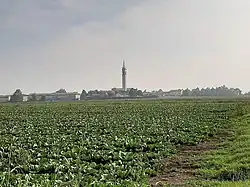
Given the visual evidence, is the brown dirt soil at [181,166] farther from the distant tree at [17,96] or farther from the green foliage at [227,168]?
the distant tree at [17,96]

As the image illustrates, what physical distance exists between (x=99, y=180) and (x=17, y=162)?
450 centimetres

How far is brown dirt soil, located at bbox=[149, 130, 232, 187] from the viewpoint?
1143cm

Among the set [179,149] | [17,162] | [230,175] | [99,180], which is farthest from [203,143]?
[99,180]

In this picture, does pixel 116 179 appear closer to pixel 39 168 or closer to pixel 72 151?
pixel 39 168

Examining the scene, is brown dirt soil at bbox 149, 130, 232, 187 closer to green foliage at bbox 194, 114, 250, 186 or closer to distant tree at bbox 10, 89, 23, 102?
green foliage at bbox 194, 114, 250, 186

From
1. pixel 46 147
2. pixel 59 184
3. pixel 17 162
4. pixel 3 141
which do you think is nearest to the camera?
pixel 59 184

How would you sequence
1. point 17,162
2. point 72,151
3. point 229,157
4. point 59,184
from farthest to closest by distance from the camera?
point 72,151, point 229,157, point 17,162, point 59,184

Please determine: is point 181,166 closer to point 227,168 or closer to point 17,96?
point 227,168

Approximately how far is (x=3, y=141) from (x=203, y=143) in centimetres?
993

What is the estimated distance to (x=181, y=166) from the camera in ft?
46.4

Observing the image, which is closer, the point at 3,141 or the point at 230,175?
the point at 230,175

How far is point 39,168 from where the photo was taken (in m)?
12.0

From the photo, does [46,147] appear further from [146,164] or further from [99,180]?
[99,180]

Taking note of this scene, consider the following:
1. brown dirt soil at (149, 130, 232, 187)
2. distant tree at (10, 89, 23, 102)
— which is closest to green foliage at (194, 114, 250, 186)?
brown dirt soil at (149, 130, 232, 187)
